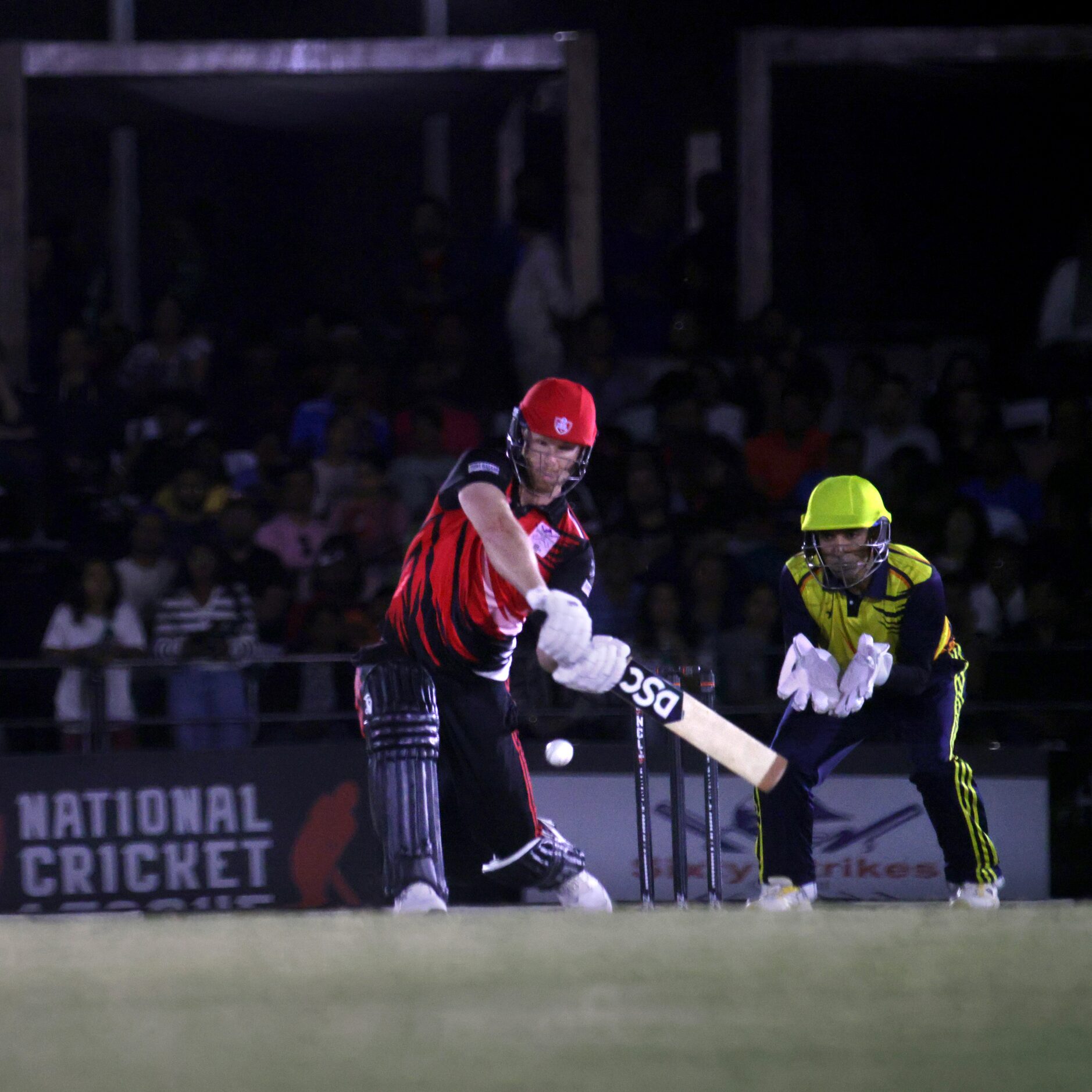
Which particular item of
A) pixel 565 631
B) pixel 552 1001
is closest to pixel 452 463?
pixel 565 631

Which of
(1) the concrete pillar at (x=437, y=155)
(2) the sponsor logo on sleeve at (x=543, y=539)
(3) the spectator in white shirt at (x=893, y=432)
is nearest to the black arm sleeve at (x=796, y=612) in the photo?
(2) the sponsor logo on sleeve at (x=543, y=539)

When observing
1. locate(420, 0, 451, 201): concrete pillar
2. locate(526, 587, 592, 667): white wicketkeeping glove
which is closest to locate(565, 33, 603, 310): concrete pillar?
locate(420, 0, 451, 201): concrete pillar

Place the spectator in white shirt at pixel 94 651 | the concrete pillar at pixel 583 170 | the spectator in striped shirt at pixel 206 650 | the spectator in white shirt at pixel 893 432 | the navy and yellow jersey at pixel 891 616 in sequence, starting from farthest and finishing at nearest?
the concrete pillar at pixel 583 170, the spectator in white shirt at pixel 893 432, the spectator in striped shirt at pixel 206 650, the spectator in white shirt at pixel 94 651, the navy and yellow jersey at pixel 891 616

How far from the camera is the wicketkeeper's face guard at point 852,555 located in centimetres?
705

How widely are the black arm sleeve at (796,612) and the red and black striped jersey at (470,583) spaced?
1176mm

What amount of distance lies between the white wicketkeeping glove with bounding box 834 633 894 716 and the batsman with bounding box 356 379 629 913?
1226mm

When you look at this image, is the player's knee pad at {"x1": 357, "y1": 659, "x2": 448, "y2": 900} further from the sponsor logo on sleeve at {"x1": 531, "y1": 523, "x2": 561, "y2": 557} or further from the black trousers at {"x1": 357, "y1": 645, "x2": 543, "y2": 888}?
the sponsor logo on sleeve at {"x1": 531, "y1": 523, "x2": 561, "y2": 557}

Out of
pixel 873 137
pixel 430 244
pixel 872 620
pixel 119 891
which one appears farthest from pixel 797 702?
pixel 873 137

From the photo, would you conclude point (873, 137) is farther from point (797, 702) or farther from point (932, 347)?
point (797, 702)

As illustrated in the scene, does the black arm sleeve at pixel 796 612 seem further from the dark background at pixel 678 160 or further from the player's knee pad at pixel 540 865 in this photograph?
the dark background at pixel 678 160

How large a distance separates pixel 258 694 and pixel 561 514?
10.9 feet

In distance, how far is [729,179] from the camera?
472 inches

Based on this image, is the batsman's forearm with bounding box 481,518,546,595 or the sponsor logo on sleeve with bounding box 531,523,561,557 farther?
the sponsor logo on sleeve with bounding box 531,523,561,557

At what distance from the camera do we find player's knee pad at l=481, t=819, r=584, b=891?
6.50 metres
